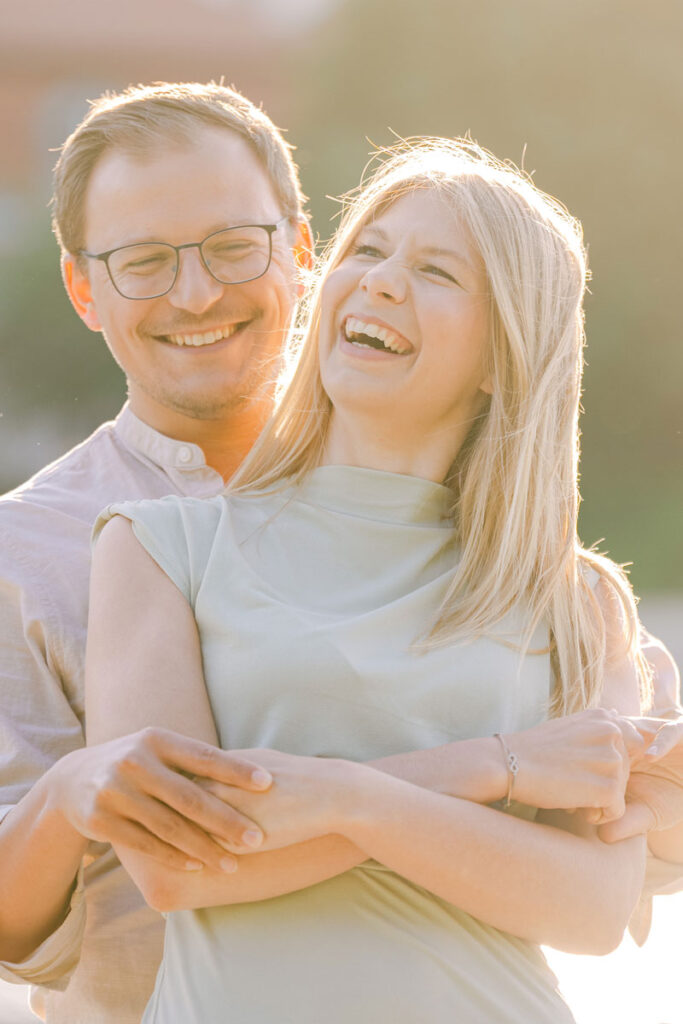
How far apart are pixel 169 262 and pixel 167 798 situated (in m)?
1.24

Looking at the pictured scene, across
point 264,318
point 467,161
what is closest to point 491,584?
point 467,161

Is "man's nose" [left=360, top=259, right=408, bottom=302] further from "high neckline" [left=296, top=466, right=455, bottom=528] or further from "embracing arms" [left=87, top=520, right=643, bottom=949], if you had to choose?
"embracing arms" [left=87, top=520, right=643, bottom=949]

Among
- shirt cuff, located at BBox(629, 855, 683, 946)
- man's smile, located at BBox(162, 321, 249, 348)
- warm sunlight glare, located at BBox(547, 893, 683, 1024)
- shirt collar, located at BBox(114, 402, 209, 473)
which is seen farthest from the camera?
warm sunlight glare, located at BBox(547, 893, 683, 1024)

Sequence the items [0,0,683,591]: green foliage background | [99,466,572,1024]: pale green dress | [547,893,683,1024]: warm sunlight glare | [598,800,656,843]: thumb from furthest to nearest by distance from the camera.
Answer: [0,0,683,591]: green foliage background < [547,893,683,1024]: warm sunlight glare < [598,800,656,843]: thumb < [99,466,572,1024]: pale green dress

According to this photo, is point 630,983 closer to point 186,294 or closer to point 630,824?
point 630,824

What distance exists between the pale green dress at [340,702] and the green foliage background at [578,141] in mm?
9406

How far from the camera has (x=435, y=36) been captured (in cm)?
1463

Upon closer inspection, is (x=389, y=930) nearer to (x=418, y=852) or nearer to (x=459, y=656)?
(x=418, y=852)

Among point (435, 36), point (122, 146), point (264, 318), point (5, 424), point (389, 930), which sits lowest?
point (5, 424)

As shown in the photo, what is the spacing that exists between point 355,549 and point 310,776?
1.42ft

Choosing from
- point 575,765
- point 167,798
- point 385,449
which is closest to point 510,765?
point 575,765

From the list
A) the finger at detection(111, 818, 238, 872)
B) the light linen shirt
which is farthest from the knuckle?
the light linen shirt

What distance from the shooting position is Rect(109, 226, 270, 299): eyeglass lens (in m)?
2.52

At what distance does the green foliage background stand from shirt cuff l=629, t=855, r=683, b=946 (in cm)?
903
